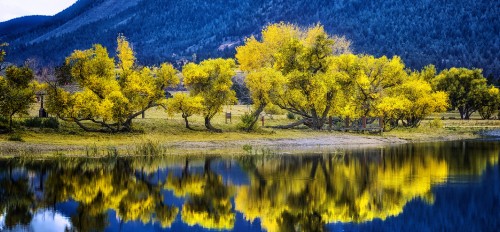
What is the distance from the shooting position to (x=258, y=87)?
69.8 m

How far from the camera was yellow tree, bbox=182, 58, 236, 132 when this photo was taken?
66.4 meters

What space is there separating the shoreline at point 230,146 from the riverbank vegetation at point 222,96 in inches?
71.2

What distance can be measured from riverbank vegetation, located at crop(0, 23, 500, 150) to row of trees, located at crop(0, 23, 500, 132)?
9cm

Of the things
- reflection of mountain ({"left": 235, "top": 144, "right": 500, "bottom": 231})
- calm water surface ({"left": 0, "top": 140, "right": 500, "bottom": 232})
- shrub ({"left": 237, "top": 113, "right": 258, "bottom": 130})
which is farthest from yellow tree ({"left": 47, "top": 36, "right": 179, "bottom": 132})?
reflection of mountain ({"left": 235, "top": 144, "right": 500, "bottom": 231})

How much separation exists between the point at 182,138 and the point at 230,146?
4.81 meters

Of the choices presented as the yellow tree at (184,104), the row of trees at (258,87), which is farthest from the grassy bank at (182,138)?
the yellow tree at (184,104)

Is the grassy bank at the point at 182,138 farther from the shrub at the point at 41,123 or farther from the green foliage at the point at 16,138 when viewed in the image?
the shrub at the point at 41,123

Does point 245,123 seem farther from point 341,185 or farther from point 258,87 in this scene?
point 341,185

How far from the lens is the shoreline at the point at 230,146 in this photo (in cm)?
5266

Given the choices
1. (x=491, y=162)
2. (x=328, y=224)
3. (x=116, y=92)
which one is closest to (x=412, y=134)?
(x=491, y=162)

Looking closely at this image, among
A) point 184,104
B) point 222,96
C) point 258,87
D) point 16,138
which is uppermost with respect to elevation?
point 258,87

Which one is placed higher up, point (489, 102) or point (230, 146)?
point (489, 102)

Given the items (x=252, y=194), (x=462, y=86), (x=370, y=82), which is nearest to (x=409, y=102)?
(x=370, y=82)

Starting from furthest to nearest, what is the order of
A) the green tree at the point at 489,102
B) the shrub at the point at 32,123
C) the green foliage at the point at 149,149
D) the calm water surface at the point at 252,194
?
the green tree at the point at 489,102, the shrub at the point at 32,123, the green foliage at the point at 149,149, the calm water surface at the point at 252,194
